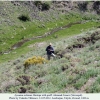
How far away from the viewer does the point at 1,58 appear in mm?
53094

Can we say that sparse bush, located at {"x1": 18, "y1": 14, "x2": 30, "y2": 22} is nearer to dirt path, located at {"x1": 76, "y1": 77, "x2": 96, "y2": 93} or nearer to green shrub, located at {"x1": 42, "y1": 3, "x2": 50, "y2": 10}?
green shrub, located at {"x1": 42, "y1": 3, "x2": 50, "y2": 10}

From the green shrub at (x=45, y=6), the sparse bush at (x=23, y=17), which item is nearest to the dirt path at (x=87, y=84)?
the sparse bush at (x=23, y=17)

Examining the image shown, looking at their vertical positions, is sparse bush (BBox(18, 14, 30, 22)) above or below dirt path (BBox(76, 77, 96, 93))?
above

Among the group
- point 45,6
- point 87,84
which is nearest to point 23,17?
point 45,6

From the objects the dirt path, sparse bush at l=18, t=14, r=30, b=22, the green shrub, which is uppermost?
the green shrub

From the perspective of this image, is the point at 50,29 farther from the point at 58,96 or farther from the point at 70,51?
the point at 58,96

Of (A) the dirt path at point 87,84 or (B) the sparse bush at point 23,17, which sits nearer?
(A) the dirt path at point 87,84

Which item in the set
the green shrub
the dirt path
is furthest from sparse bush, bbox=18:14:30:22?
the dirt path

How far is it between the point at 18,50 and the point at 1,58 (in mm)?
4828

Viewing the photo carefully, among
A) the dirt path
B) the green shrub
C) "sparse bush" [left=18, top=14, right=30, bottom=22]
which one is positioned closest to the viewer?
the dirt path

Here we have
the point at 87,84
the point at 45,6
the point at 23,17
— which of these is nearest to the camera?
the point at 87,84

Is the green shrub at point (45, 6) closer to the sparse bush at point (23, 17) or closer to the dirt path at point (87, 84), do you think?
the sparse bush at point (23, 17)

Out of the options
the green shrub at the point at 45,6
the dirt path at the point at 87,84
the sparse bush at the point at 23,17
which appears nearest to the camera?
the dirt path at the point at 87,84

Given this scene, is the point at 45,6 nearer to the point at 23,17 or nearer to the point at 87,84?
the point at 23,17
